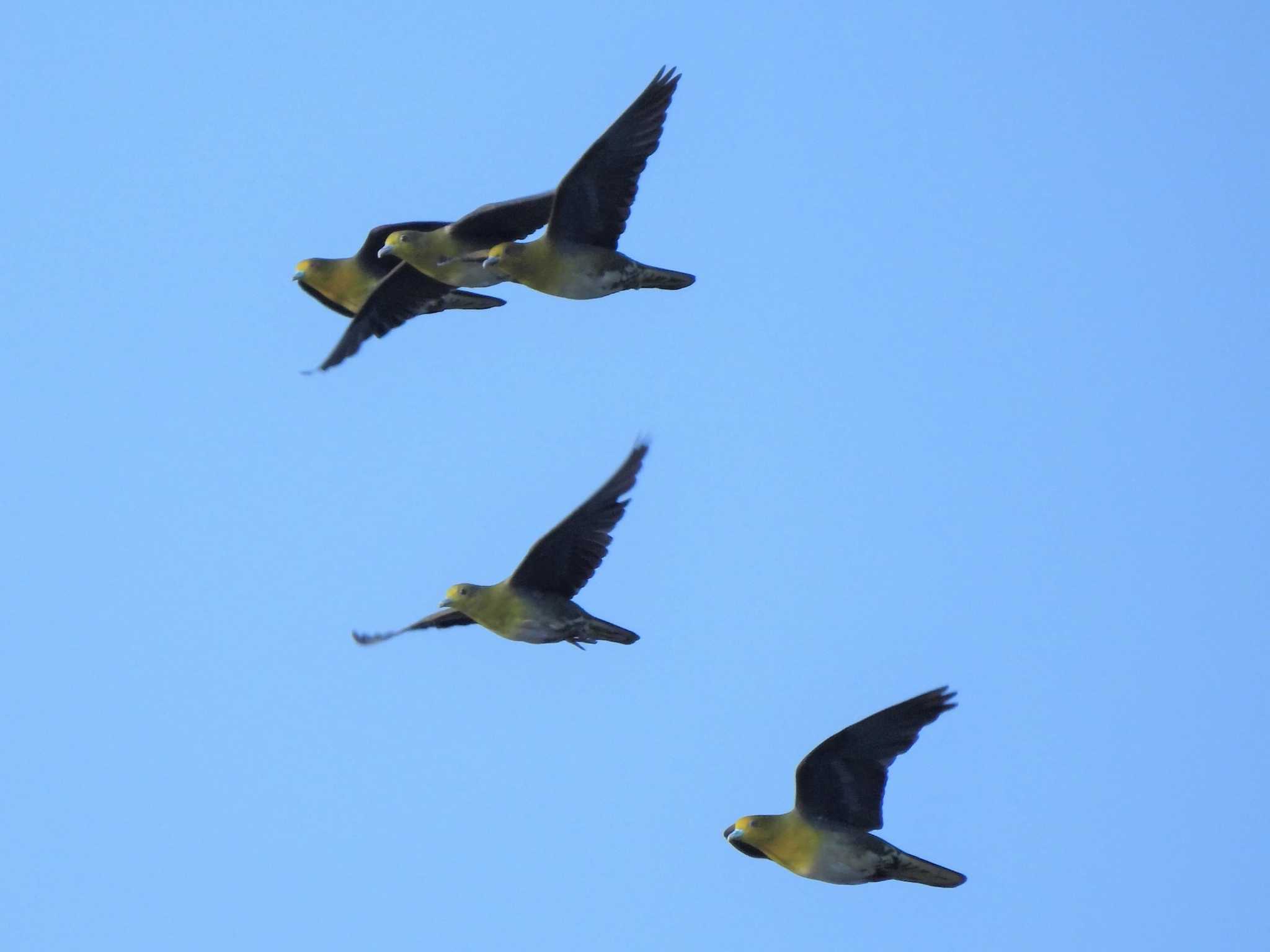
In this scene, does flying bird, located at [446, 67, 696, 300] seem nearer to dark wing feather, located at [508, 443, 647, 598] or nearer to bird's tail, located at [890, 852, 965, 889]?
dark wing feather, located at [508, 443, 647, 598]

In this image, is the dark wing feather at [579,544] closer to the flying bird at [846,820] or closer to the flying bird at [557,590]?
the flying bird at [557,590]

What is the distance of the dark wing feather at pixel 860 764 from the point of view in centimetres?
1806

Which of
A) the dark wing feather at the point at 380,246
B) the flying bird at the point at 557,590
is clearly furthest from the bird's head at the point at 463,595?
the dark wing feather at the point at 380,246

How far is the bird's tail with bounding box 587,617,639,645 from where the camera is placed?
20594 millimetres

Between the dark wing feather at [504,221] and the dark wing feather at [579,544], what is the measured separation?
3630mm

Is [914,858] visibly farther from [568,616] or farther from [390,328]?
[390,328]

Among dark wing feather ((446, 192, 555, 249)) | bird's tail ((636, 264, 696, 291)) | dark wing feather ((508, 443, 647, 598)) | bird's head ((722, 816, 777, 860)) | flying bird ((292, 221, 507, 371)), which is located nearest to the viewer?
bird's head ((722, 816, 777, 860))

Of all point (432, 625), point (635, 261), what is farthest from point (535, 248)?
point (432, 625)

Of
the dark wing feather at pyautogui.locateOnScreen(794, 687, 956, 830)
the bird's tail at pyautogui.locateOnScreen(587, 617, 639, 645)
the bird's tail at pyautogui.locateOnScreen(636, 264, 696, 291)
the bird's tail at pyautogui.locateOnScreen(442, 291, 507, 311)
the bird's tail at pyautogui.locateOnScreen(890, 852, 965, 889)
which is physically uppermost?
the bird's tail at pyautogui.locateOnScreen(442, 291, 507, 311)

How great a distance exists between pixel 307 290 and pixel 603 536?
21.1 ft

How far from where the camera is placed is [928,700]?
1800 cm

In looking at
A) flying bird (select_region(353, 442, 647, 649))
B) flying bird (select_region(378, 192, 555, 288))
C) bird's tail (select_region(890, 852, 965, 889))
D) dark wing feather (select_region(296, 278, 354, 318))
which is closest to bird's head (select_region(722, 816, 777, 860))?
bird's tail (select_region(890, 852, 965, 889))

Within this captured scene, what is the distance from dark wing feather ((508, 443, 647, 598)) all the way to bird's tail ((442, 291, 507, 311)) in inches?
166

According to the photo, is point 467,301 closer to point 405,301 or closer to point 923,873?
point 405,301
